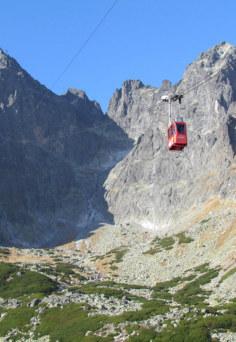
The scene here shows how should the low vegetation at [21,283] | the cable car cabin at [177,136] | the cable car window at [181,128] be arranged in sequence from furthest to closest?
the low vegetation at [21,283] < the cable car window at [181,128] < the cable car cabin at [177,136]

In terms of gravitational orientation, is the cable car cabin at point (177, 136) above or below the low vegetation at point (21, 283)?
above

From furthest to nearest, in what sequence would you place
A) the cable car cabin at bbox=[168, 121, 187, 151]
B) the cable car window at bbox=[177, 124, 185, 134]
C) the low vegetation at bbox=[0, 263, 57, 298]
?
the low vegetation at bbox=[0, 263, 57, 298]
the cable car window at bbox=[177, 124, 185, 134]
the cable car cabin at bbox=[168, 121, 187, 151]

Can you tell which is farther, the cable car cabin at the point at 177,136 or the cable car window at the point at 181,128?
the cable car window at the point at 181,128

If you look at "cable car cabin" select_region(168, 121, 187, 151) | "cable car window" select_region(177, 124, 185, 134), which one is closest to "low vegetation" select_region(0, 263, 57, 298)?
"cable car cabin" select_region(168, 121, 187, 151)

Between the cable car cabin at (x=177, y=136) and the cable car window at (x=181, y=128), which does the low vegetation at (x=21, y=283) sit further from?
the cable car window at (x=181, y=128)

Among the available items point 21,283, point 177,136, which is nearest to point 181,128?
point 177,136

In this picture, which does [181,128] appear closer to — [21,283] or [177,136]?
[177,136]

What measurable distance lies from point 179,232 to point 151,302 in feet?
360

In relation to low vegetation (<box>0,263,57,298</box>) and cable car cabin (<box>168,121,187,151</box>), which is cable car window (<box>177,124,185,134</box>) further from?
low vegetation (<box>0,263,57,298</box>)

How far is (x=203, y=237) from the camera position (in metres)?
156

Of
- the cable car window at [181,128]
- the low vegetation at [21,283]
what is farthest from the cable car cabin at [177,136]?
the low vegetation at [21,283]

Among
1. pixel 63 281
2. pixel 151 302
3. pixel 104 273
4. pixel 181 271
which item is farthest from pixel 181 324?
pixel 104 273

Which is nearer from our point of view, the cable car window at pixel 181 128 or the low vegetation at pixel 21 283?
the cable car window at pixel 181 128

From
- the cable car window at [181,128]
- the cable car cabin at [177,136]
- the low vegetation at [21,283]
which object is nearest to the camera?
the cable car cabin at [177,136]
